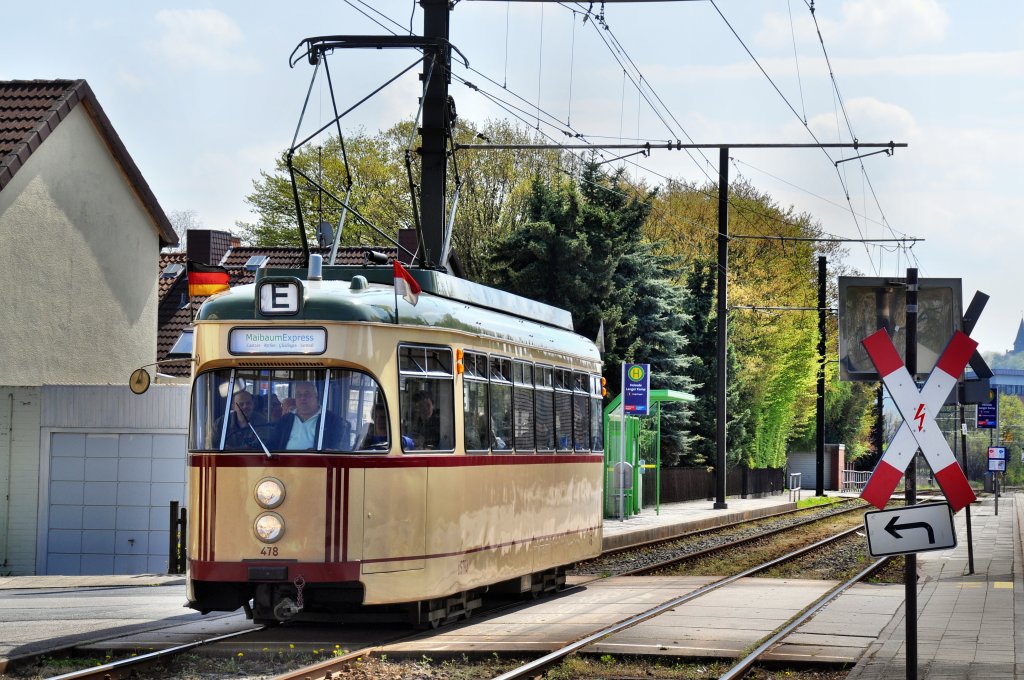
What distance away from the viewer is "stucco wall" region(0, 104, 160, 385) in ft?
84.9

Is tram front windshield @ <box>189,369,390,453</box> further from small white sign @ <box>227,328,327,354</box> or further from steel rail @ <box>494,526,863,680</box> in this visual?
steel rail @ <box>494,526,863,680</box>

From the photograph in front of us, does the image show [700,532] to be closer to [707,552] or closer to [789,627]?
[707,552]

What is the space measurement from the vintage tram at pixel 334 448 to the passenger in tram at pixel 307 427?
0.4 inches

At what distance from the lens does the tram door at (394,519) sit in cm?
1277

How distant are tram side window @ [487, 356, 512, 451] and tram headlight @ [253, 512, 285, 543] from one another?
3065mm

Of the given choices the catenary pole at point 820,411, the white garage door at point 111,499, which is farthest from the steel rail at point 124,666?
the catenary pole at point 820,411

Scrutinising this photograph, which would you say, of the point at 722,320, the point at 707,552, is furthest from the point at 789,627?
the point at 722,320

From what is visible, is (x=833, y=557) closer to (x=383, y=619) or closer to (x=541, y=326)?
(x=541, y=326)

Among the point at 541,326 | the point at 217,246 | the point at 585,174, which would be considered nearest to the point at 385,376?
the point at 541,326

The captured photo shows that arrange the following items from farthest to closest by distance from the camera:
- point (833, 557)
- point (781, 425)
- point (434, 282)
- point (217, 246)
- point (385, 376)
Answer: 1. point (781, 425)
2. point (217, 246)
3. point (833, 557)
4. point (434, 282)
5. point (385, 376)

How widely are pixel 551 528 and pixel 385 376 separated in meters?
5.07

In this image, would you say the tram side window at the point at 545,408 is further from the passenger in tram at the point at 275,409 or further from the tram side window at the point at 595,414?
the passenger in tram at the point at 275,409

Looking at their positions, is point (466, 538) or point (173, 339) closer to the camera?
point (466, 538)

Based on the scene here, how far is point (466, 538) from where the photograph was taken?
47.0 feet
